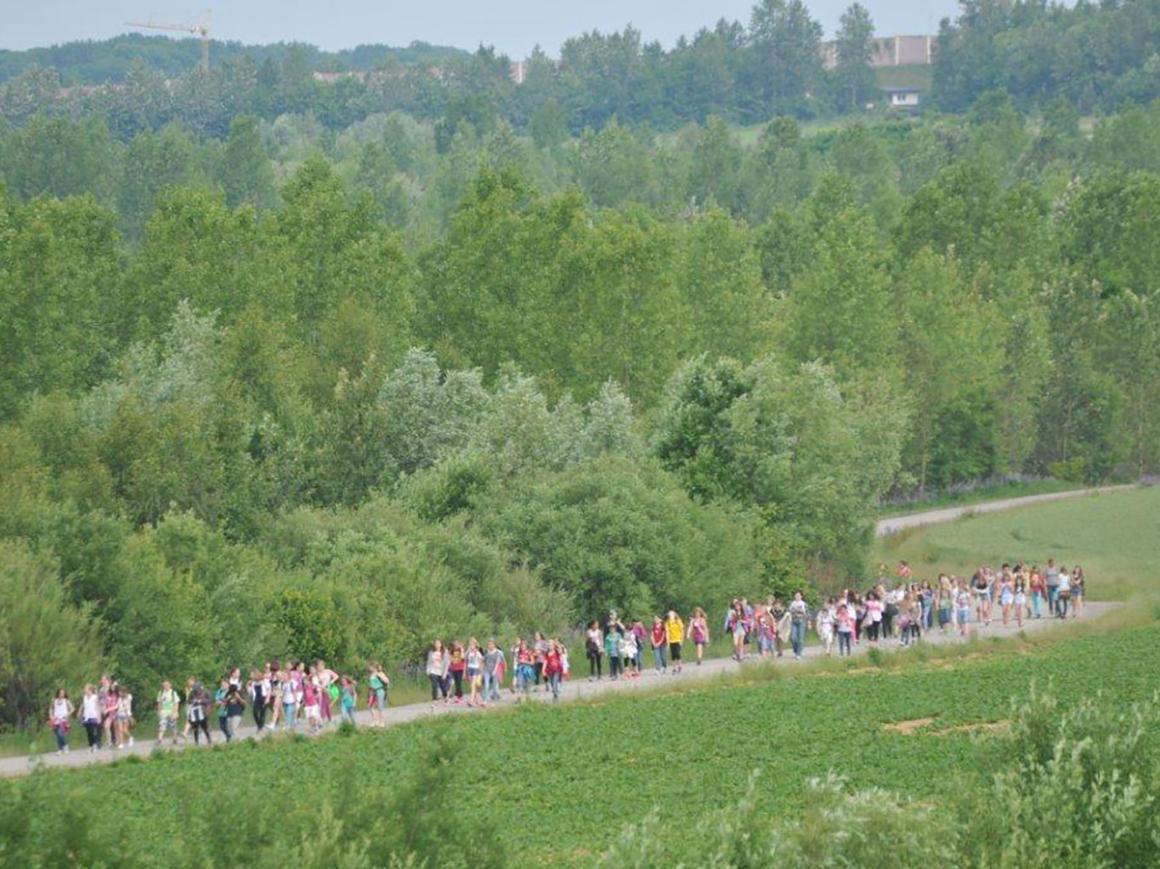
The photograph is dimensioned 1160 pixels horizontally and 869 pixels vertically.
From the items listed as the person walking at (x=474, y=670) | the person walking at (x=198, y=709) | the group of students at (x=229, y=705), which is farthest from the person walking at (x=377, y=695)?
the person walking at (x=198, y=709)

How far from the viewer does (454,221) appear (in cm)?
11088

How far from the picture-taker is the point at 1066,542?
94.5 m

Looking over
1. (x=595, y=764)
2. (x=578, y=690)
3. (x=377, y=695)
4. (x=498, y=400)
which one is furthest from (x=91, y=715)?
(x=498, y=400)

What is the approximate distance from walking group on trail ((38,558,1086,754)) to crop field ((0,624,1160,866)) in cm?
171

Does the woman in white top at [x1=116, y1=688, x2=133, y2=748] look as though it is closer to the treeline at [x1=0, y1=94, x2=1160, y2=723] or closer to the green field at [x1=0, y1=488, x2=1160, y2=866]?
the green field at [x1=0, y1=488, x2=1160, y2=866]

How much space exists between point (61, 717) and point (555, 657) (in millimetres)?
12580

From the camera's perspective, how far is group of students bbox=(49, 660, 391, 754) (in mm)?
48750

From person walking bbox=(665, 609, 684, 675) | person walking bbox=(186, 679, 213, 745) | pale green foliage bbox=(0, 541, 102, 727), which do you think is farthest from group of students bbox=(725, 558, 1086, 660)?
pale green foliage bbox=(0, 541, 102, 727)

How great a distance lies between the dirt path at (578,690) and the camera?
155ft

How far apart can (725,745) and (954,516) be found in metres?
58.7

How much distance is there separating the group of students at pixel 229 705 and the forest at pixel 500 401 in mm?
2611

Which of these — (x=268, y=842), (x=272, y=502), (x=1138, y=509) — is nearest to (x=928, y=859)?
(x=268, y=842)

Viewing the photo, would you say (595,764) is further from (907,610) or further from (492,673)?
(907,610)

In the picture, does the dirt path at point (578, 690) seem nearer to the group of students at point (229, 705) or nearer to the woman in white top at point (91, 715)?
the woman in white top at point (91, 715)
